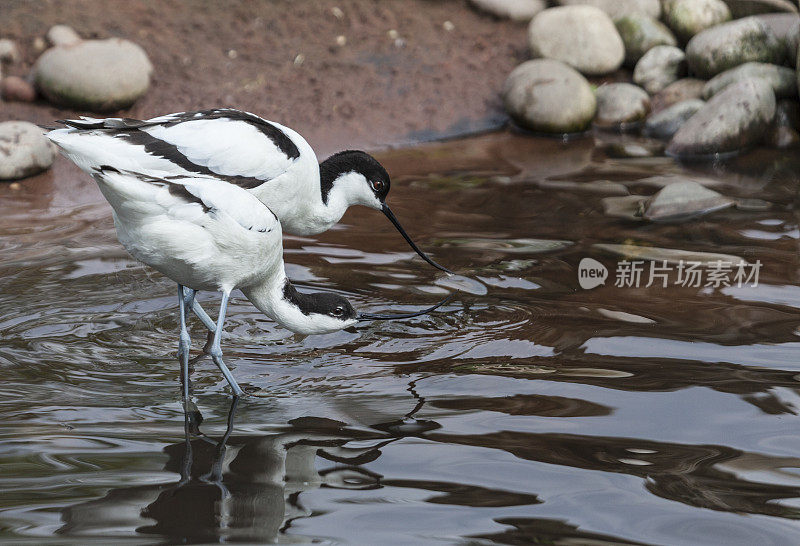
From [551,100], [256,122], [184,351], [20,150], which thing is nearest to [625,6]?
[551,100]

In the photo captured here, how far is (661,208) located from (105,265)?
3.56 meters

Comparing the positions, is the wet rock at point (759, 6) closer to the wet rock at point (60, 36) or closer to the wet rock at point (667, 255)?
the wet rock at point (667, 255)

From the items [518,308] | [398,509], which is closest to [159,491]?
[398,509]

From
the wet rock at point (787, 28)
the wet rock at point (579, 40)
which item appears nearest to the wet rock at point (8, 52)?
the wet rock at point (579, 40)

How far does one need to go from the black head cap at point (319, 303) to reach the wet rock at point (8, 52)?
15.7ft

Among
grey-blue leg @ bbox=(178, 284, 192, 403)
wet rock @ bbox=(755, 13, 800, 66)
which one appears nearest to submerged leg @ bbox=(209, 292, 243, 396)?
grey-blue leg @ bbox=(178, 284, 192, 403)

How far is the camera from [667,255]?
5.96 metres

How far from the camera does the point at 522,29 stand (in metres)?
10.3

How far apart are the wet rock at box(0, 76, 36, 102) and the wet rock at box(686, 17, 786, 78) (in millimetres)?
5772

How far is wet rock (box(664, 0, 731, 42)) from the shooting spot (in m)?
9.72

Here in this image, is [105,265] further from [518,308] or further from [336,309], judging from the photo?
[518,308]

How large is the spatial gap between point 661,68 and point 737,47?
75 cm

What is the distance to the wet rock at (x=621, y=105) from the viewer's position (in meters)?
9.20

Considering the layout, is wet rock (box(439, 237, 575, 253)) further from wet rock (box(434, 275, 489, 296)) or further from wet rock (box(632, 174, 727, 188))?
wet rock (box(632, 174, 727, 188))
